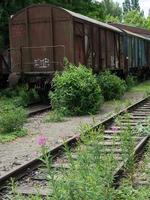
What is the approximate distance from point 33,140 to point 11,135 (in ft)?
2.39

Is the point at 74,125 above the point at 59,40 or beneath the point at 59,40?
beneath

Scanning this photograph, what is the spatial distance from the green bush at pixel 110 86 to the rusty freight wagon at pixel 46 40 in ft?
2.54

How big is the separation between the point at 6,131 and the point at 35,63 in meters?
7.53

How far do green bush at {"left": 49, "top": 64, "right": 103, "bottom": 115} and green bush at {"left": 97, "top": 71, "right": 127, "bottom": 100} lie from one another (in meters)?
3.52

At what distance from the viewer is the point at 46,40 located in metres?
18.2

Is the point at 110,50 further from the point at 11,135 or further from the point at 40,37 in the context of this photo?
the point at 11,135

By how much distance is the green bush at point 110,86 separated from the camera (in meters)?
18.9

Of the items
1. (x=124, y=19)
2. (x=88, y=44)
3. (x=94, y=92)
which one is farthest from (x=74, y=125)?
(x=124, y=19)

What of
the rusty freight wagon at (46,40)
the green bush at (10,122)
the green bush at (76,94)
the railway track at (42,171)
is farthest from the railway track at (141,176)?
the rusty freight wagon at (46,40)

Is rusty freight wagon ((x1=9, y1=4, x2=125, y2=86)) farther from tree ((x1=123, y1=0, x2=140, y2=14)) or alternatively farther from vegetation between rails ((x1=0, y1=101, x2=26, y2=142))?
tree ((x1=123, y1=0, x2=140, y2=14))

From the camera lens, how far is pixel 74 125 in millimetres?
12492

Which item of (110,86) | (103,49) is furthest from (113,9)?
(110,86)

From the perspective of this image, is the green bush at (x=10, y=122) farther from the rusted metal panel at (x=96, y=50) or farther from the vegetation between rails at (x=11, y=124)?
the rusted metal panel at (x=96, y=50)

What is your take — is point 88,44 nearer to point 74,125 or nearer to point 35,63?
point 35,63
